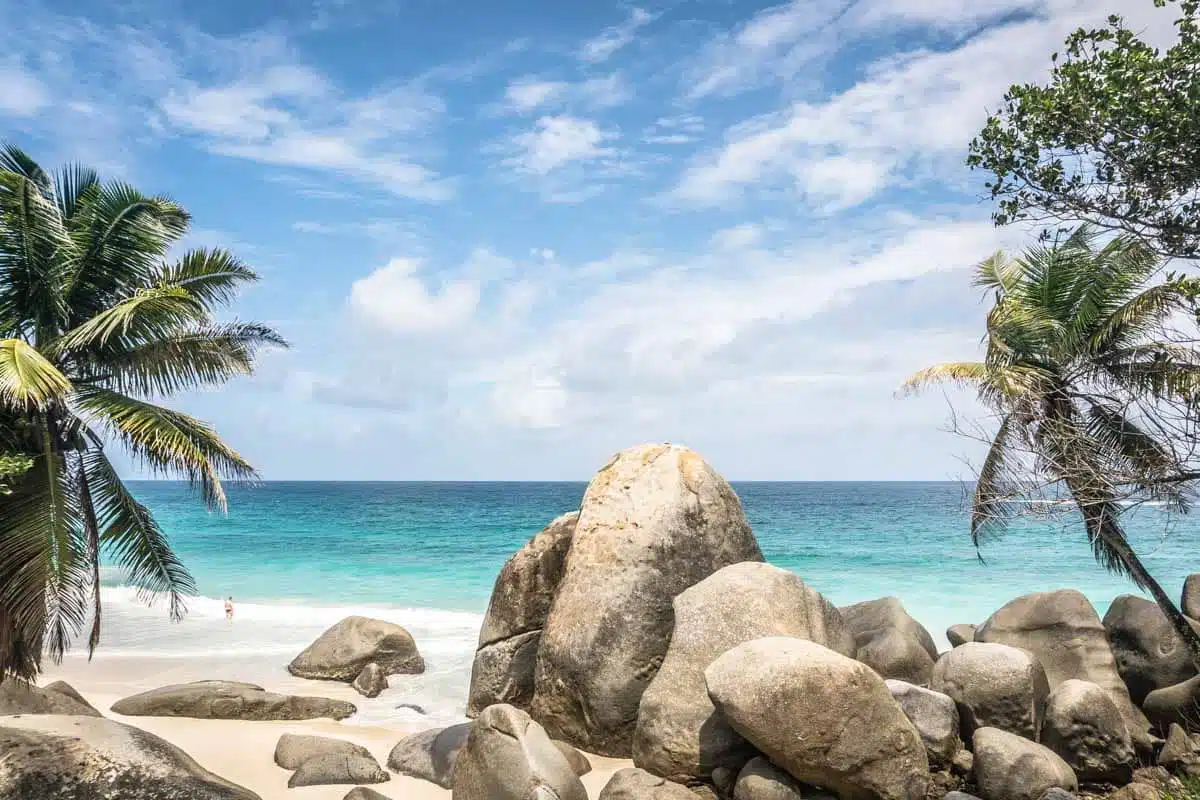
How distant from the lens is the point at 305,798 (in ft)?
29.9

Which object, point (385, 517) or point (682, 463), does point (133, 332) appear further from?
point (385, 517)

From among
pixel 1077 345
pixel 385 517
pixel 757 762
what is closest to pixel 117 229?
pixel 757 762

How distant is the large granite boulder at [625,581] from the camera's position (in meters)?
10.2

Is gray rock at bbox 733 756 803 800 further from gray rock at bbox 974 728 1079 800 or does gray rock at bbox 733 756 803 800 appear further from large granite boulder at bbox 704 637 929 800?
gray rock at bbox 974 728 1079 800

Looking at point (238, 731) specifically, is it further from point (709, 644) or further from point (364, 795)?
point (709, 644)

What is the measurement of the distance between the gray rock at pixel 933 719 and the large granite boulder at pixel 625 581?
2.54m

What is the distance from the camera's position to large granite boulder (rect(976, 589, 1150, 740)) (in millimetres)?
11656

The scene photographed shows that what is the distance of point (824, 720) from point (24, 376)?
339 inches

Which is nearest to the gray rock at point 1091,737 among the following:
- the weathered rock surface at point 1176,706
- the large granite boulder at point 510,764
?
the weathered rock surface at point 1176,706

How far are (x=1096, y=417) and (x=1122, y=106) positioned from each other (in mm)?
6081

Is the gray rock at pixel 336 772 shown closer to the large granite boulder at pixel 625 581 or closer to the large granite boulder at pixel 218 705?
the large granite boulder at pixel 625 581

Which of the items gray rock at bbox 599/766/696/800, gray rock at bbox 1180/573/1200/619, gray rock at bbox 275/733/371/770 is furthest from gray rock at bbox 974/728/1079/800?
gray rock at bbox 275/733/371/770

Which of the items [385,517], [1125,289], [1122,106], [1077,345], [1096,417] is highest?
[1122,106]

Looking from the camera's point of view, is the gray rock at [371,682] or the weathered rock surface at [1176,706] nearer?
the weathered rock surface at [1176,706]
